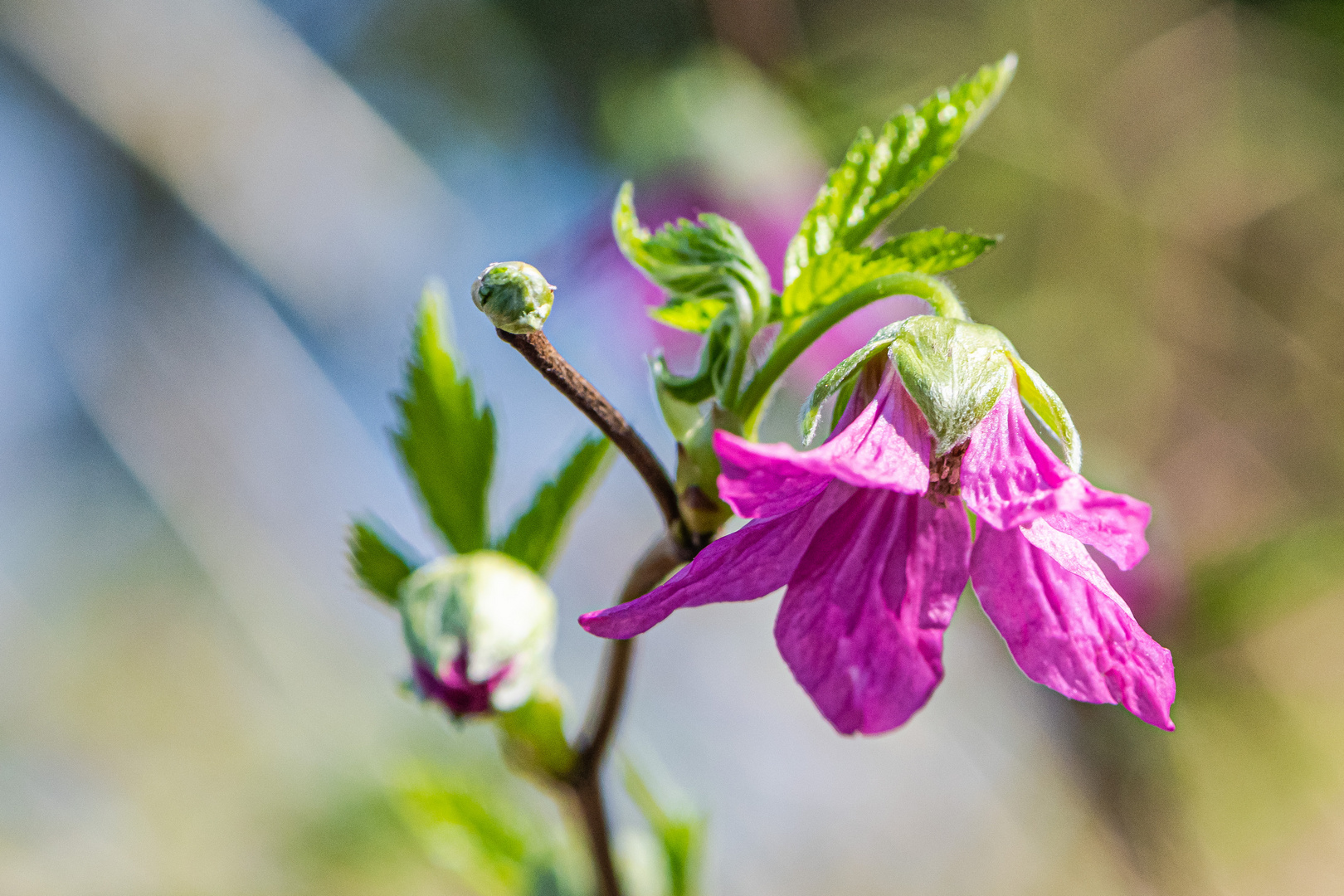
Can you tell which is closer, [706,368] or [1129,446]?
[706,368]

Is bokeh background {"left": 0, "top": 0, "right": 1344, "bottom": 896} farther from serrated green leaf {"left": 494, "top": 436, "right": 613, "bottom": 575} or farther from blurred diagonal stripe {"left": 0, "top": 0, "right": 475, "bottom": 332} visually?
serrated green leaf {"left": 494, "top": 436, "right": 613, "bottom": 575}

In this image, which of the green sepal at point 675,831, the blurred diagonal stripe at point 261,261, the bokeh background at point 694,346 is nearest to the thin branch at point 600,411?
the green sepal at point 675,831

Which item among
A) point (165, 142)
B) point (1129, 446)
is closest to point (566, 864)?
point (165, 142)

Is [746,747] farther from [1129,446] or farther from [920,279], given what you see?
[920,279]

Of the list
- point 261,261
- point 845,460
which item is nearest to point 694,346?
point 261,261

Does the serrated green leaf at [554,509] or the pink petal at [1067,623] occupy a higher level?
the serrated green leaf at [554,509]

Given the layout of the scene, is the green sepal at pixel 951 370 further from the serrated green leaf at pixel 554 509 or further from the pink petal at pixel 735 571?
the serrated green leaf at pixel 554 509

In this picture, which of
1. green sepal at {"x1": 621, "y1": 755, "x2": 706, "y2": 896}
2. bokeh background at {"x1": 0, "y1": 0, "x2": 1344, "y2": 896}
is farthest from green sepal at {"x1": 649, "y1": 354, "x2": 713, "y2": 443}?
bokeh background at {"x1": 0, "y1": 0, "x2": 1344, "y2": 896}
